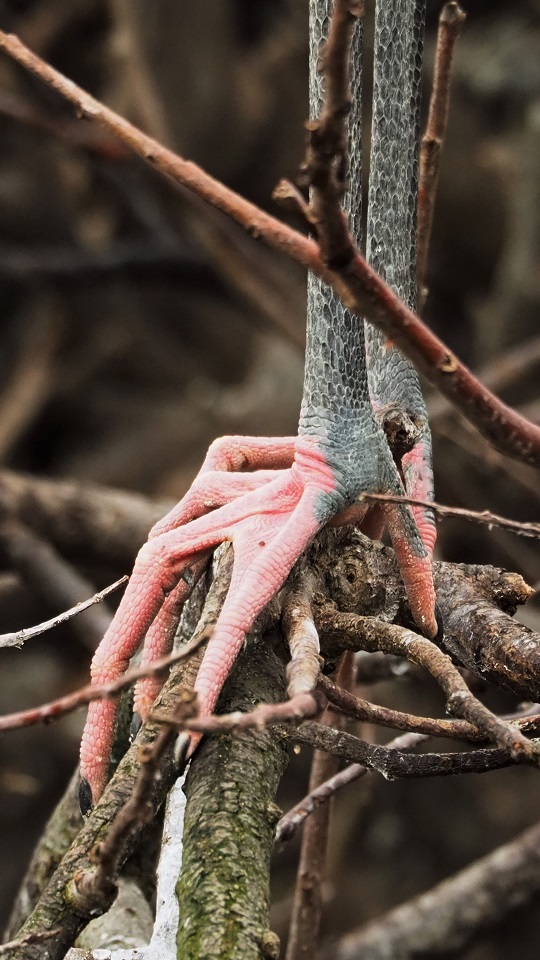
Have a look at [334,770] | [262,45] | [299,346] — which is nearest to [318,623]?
[334,770]

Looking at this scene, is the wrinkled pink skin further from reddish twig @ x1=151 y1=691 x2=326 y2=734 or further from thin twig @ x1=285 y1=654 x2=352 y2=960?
thin twig @ x1=285 y1=654 x2=352 y2=960

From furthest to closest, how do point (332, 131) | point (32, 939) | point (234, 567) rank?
1. point (234, 567)
2. point (32, 939)
3. point (332, 131)

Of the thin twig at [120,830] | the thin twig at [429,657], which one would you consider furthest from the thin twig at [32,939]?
the thin twig at [429,657]

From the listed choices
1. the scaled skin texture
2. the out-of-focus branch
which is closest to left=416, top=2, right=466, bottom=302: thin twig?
the scaled skin texture

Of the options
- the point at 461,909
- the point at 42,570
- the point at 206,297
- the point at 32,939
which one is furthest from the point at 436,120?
the point at 206,297

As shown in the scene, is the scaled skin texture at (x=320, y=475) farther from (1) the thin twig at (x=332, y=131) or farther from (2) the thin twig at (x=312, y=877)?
(2) the thin twig at (x=312, y=877)

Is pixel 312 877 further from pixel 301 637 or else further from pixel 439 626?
pixel 301 637

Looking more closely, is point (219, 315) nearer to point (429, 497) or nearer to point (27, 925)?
point (429, 497)
